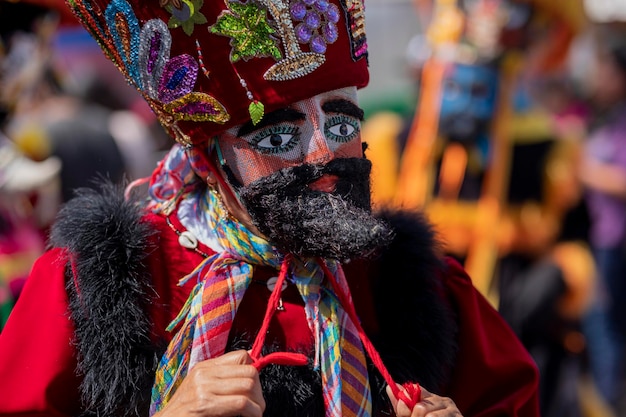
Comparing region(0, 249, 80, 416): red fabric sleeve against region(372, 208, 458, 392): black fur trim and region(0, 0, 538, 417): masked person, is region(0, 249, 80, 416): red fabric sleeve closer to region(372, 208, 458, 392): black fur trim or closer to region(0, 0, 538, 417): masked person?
region(0, 0, 538, 417): masked person

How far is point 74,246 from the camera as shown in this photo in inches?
88.0

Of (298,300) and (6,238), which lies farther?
(6,238)

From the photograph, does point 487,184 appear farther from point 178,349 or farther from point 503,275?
point 178,349

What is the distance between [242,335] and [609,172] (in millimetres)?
3990

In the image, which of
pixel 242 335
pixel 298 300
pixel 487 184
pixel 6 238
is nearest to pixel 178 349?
pixel 242 335

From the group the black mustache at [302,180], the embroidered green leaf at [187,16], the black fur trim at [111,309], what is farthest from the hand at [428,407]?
the embroidered green leaf at [187,16]

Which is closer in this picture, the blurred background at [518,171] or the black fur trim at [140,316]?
the black fur trim at [140,316]

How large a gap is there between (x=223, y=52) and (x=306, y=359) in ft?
2.35

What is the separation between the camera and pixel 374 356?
7.13 ft

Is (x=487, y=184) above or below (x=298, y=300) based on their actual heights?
below

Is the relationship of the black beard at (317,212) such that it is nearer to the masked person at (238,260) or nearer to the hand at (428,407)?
the masked person at (238,260)

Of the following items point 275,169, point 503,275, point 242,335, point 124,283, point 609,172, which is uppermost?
point 275,169

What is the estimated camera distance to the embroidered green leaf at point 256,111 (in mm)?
2117

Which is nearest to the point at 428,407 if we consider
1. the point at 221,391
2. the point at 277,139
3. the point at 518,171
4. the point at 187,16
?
the point at 221,391
